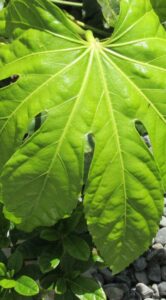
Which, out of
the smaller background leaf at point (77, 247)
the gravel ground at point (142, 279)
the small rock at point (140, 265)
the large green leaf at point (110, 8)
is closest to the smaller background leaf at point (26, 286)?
the smaller background leaf at point (77, 247)

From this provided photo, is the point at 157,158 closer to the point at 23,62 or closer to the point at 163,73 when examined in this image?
the point at 163,73

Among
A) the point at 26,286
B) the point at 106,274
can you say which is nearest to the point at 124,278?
the point at 106,274

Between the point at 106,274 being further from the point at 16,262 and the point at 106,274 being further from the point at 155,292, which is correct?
the point at 16,262

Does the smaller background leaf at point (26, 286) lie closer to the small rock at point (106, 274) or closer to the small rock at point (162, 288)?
the small rock at point (106, 274)

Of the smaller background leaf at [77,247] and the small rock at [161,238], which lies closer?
the smaller background leaf at [77,247]

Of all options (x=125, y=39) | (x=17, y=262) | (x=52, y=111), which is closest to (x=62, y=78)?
(x=52, y=111)

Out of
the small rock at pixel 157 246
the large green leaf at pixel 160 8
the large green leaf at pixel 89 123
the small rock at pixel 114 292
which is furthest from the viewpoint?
the small rock at pixel 157 246

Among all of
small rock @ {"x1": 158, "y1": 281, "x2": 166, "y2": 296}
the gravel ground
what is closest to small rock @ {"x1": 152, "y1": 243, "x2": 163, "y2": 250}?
the gravel ground
